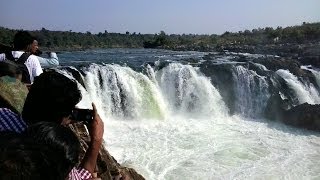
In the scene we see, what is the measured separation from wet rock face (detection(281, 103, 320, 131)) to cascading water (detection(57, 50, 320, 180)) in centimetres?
49

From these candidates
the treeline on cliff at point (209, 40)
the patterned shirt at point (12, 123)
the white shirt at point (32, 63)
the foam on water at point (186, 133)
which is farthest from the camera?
the treeline on cliff at point (209, 40)

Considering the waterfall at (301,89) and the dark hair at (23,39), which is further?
the waterfall at (301,89)

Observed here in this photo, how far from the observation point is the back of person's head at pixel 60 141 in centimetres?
124

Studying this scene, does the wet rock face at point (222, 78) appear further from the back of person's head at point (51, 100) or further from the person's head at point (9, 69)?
the back of person's head at point (51, 100)

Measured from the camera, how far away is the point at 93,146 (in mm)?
2098

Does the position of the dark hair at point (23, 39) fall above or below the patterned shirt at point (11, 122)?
above

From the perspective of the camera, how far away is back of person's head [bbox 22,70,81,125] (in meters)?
1.94

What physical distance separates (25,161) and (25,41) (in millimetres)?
3026

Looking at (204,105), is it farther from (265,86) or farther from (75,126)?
(75,126)

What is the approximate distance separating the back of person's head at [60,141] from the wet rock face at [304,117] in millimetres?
Result: 13968

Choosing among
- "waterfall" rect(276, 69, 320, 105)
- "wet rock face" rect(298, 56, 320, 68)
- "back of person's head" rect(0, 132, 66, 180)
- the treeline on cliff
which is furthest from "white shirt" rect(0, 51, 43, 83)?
the treeline on cliff

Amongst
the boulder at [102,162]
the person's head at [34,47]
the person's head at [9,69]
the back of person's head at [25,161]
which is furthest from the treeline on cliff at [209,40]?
the back of person's head at [25,161]

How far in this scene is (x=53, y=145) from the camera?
1270mm

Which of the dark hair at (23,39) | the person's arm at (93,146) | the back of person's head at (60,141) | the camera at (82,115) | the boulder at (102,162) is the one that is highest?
the dark hair at (23,39)
